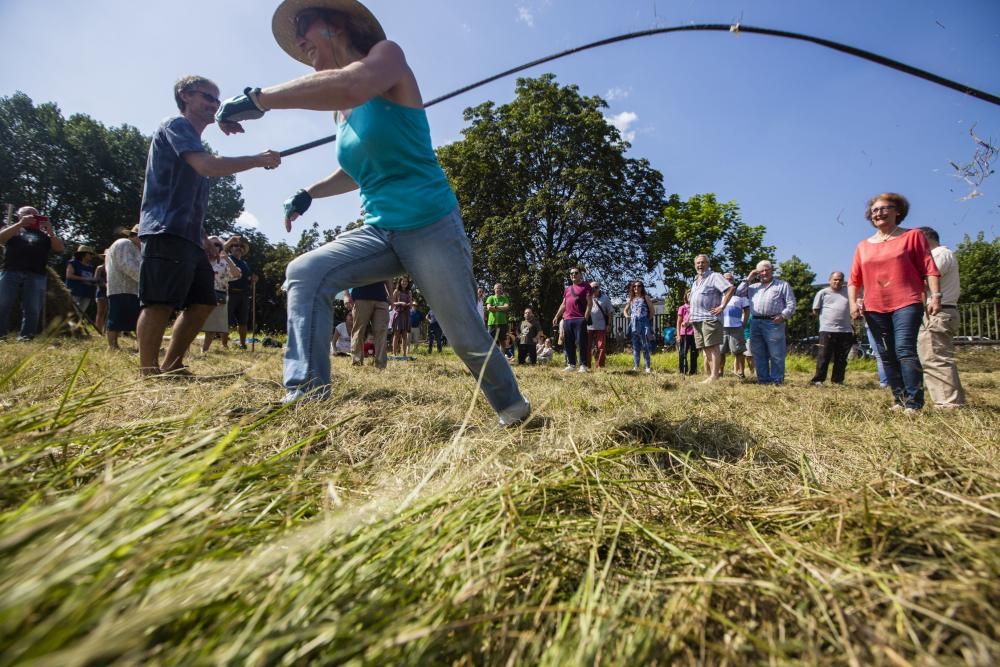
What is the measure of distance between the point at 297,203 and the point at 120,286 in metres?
4.42

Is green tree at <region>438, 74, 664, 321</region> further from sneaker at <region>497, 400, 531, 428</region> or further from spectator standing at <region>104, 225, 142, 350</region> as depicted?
sneaker at <region>497, 400, 531, 428</region>

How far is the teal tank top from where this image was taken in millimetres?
2041

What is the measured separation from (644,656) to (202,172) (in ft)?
10.2

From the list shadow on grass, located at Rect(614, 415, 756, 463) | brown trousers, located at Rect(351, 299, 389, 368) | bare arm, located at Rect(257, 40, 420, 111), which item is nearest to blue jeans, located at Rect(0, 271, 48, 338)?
brown trousers, located at Rect(351, 299, 389, 368)

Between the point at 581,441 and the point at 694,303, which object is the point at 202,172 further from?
the point at 694,303

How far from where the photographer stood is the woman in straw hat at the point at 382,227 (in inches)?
80.2

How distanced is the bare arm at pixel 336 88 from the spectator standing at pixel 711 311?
18.5 ft

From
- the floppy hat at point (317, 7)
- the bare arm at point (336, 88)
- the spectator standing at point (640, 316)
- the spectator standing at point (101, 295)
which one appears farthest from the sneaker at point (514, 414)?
the spectator standing at point (101, 295)

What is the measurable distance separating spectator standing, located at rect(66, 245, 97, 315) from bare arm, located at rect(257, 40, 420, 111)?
8.68 m

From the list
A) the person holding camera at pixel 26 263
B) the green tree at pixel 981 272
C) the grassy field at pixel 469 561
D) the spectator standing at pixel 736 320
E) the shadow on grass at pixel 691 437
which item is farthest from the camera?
the green tree at pixel 981 272

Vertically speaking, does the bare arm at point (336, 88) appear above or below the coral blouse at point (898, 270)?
above

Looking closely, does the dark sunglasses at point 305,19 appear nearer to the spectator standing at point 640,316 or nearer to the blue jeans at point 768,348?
the blue jeans at point 768,348

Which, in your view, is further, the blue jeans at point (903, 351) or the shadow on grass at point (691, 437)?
the blue jeans at point (903, 351)

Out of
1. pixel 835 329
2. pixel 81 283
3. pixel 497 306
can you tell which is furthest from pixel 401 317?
pixel 835 329
